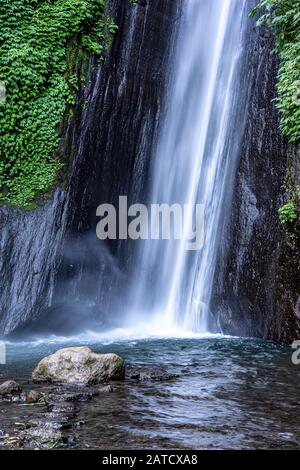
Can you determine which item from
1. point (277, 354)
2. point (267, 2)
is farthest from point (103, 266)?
point (267, 2)

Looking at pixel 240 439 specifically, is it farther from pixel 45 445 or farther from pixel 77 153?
pixel 77 153

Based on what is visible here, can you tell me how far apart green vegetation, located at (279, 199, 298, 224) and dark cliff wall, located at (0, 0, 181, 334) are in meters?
5.28

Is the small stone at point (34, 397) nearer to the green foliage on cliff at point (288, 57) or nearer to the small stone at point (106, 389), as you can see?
the small stone at point (106, 389)

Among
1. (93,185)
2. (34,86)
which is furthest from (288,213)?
(34,86)

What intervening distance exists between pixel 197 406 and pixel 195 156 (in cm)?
956

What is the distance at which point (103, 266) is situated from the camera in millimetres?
13570

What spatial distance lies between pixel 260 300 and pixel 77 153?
604cm

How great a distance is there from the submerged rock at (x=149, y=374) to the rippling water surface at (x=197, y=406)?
0.61 ft

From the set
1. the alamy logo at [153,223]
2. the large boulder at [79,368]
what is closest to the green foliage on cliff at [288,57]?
the alamy logo at [153,223]

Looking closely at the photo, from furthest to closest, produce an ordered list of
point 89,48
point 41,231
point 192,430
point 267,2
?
point 89,48 < point 41,231 < point 267,2 < point 192,430

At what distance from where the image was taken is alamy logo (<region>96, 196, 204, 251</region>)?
43.6 feet

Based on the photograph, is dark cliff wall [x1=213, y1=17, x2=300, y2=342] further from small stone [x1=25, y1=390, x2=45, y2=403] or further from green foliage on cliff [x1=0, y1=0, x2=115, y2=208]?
small stone [x1=25, y1=390, x2=45, y2=403]

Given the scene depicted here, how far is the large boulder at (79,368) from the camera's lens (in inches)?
252

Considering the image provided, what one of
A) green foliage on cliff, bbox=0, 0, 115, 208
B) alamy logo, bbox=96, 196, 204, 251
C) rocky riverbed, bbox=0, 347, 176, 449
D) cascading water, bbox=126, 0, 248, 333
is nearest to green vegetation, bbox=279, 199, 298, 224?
cascading water, bbox=126, 0, 248, 333
